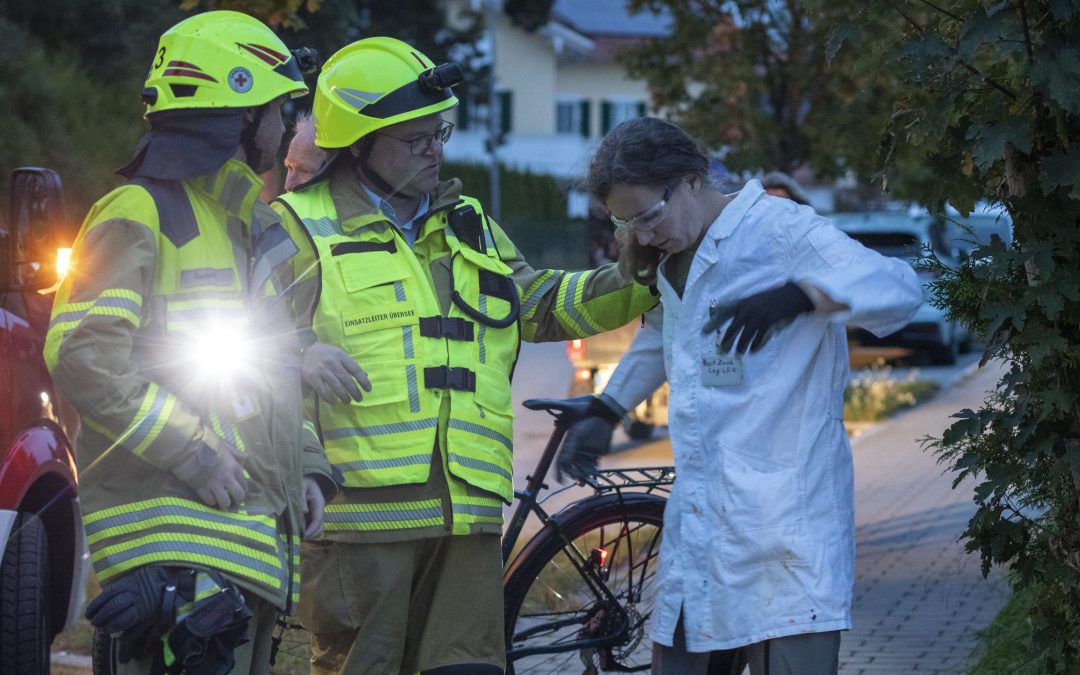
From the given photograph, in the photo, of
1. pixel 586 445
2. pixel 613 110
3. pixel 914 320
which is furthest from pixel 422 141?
pixel 613 110

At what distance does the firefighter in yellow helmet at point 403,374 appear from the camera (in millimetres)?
3998

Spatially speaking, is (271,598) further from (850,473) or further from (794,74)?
(794,74)

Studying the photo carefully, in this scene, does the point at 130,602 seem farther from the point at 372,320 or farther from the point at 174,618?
the point at 372,320

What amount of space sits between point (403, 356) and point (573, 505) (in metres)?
1.19

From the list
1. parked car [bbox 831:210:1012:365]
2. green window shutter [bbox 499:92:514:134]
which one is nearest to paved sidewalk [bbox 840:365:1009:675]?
parked car [bbox 831:210:1012:365]

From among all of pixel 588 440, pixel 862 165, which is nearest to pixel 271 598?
pixel 588 440

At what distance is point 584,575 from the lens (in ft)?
16.3

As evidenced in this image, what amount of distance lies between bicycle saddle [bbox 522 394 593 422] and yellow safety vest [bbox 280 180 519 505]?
1.43 feet

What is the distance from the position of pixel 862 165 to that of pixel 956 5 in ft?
31.8

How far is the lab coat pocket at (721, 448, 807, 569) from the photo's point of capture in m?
3.54

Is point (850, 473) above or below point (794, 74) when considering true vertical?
below

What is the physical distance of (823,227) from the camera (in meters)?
3.65

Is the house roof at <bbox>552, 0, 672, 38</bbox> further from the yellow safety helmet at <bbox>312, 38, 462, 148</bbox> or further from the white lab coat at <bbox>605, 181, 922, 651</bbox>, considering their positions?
the white lab coat at <bbox>605, 181, 922, 651</bbox>

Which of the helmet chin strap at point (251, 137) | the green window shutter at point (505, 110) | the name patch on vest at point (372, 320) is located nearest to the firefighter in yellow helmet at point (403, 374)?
the name patch on vest at point (372, 320)
